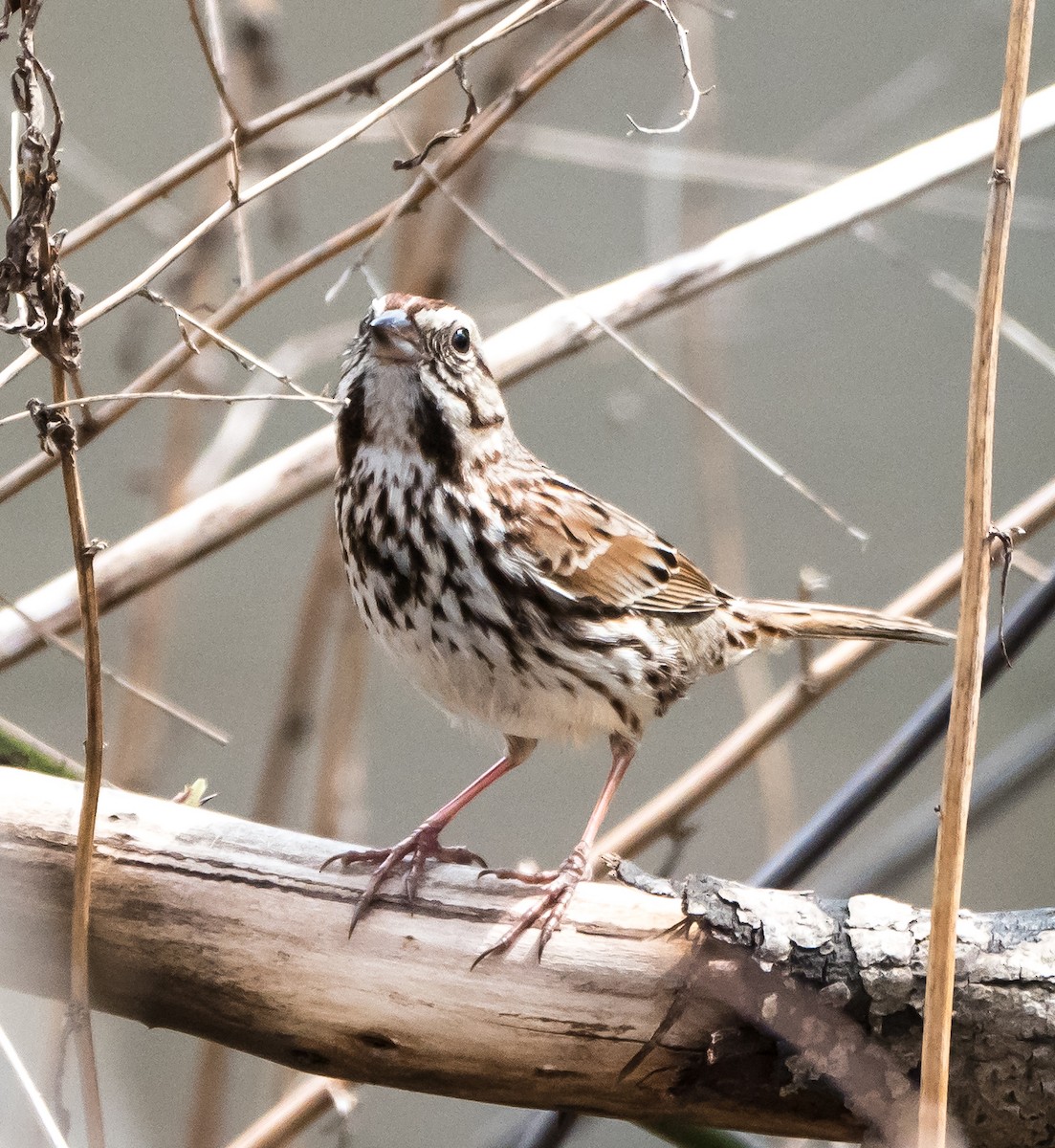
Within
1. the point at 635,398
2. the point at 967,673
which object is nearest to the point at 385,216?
the point at 967,673

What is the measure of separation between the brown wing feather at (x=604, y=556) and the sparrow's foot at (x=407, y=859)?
1.59 feet

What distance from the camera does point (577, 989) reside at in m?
1.69

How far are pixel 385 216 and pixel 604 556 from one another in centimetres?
72

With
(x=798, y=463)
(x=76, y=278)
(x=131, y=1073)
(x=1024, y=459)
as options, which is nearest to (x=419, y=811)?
(x=131, y=1073)

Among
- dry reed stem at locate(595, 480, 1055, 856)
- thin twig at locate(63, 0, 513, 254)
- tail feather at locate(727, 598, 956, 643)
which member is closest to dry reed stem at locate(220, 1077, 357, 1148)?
dry reed stem at locate(595, 480, 1055, 856)

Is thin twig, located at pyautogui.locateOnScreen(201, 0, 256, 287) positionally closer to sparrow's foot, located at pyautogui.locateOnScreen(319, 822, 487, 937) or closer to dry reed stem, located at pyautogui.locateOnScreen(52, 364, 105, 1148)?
dry reed stem, located at pyautogui.locateOnScreen(52, 364, 105, 1148)

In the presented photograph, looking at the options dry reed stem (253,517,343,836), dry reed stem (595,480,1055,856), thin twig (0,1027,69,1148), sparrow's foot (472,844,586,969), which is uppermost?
dry reed stem (253,517,343,836)

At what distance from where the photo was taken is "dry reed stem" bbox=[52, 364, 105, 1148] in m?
1.18

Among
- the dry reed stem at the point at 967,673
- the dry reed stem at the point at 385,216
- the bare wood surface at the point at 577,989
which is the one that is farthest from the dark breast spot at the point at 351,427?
the dry reed stem at the point at 967,673

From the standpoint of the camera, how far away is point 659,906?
1.75 meters

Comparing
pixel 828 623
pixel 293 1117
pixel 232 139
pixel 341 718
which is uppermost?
pixel 828 623

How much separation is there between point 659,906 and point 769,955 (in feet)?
0.57

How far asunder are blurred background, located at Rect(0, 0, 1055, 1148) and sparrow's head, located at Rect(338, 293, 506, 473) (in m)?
0.78

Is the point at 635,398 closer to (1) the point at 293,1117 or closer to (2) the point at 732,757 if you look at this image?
(2) the point at 732,757
